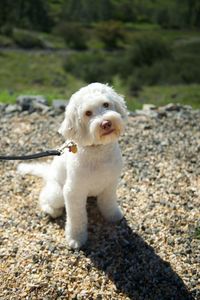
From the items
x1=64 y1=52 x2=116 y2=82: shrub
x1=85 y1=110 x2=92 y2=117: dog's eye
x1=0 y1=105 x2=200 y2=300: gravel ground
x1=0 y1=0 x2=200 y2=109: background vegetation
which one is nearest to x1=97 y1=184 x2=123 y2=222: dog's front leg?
x1=0 y1=105 x2=200 y2=300: gravel ground

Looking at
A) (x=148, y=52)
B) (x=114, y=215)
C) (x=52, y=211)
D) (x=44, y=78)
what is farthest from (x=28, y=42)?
(x=114, y=215)

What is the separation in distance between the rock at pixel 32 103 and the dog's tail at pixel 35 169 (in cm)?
270

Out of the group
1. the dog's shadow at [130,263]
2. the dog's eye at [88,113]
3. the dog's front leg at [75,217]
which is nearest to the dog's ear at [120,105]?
the dog's eye at [88,113]

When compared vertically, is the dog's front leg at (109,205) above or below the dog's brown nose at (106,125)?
below

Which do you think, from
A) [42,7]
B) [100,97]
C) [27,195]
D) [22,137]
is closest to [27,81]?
[22,137]

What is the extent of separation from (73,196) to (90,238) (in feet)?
2.66

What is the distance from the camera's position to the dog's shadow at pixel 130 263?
4832 millimetres

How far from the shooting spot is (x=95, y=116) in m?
4.28

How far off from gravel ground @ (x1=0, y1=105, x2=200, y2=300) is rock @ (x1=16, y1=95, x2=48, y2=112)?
6.03 ft

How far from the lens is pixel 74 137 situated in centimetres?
449

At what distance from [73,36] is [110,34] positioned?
466cm

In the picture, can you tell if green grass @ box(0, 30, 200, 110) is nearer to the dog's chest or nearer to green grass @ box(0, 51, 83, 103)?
green grass @ box(0, 51, 83, 103)

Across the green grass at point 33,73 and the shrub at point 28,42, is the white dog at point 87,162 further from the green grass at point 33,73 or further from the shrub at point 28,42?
the shrub at point 28,42

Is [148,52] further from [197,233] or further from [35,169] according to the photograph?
[197,233]
